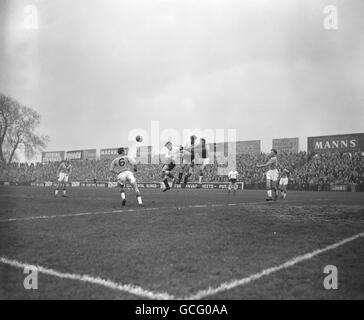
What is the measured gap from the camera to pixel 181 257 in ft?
16.7

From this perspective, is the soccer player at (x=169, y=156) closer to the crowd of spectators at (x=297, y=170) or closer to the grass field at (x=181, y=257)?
the grass field at (x=181, y=257)

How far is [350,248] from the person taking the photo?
5.76 metres

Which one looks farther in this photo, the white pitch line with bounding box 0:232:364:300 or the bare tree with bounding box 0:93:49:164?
the bare tree with bounding box 0:93:49:164

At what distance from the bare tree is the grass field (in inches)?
1773

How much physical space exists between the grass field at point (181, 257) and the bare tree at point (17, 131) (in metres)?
45.0

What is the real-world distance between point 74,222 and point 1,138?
5165 centimetres

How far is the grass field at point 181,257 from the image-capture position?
12.3ft

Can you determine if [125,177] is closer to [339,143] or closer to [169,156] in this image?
[169,156]

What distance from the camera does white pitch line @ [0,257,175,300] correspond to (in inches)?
142

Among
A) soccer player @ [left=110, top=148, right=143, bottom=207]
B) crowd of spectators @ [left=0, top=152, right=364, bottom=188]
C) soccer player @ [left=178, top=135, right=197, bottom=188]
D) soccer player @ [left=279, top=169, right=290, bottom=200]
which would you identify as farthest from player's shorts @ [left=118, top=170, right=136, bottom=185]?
crowd of spectators @ [left=0, top=152, right=364, bottom=188]

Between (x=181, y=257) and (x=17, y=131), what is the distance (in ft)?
186

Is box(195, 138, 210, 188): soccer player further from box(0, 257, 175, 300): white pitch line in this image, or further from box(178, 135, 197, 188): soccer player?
box(0, 257, 175, 300): white pitch line

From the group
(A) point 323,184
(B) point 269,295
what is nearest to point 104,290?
(B) point 269,295

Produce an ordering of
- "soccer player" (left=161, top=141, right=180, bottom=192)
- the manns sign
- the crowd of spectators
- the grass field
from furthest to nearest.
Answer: the manns sign < the crowd of spectators < "soccer player" (left=161, top=141, right=180, bottom=192) < the grass field
